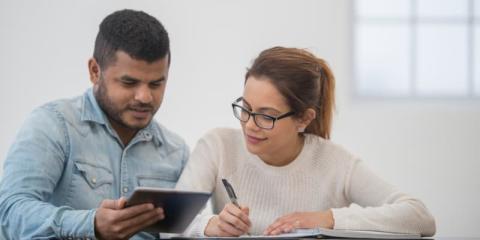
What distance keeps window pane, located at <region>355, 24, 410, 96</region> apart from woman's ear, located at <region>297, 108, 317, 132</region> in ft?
8.40

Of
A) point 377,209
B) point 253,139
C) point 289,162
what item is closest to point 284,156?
point 289,162

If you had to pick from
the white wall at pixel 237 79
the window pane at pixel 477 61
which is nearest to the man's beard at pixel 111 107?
the white wall at pixel 237 79

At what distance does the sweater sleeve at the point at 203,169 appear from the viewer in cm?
198

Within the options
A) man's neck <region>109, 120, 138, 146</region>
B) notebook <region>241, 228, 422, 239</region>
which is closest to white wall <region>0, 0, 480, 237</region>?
man's neck <region>109, 120, 138, 146</region>

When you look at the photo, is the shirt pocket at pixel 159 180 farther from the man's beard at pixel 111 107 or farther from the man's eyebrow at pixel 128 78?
the man's eyebrow at pixel 128 78

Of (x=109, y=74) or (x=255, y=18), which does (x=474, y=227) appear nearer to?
(x=255, y=18)

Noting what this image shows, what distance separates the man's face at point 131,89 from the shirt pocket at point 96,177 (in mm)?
122

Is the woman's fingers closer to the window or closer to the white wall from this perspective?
the white wall

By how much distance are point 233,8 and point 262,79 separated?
2.45 meters

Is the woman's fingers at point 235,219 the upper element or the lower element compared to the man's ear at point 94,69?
lower

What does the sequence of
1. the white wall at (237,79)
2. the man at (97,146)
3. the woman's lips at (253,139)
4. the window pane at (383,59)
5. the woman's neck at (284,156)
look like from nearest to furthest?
the man at (97,146)
the woman's lips at (253,139)
the woman's neck at (284,156)
the white wall at (237,79)
the window pane at (383,59)

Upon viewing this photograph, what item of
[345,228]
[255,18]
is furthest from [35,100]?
[345,228]

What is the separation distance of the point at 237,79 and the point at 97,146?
8.18 ft

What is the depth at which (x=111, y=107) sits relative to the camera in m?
1.94
